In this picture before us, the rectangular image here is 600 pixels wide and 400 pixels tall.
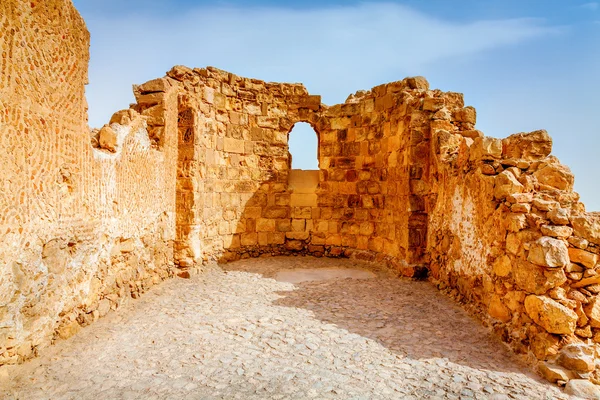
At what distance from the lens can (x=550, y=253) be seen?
3748 mm

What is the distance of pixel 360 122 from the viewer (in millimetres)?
8859

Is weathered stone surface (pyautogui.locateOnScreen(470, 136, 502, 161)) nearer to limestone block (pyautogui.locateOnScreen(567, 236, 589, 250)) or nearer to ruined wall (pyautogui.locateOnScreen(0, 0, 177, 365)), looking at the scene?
limestone block (pyautogui.locateOnScreen(567, 236, 589, 250))

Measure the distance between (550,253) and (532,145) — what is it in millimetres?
1590

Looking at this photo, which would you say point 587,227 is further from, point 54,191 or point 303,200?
point 303,200

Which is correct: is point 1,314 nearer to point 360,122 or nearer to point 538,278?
point 538,278

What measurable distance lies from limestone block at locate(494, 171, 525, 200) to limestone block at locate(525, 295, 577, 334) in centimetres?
120

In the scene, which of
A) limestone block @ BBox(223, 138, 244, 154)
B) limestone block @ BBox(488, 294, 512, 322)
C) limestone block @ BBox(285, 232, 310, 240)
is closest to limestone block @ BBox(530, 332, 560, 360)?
limestone block @ BBox(488, 294, 512, 322)

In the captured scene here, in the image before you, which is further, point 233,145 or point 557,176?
point 233,145

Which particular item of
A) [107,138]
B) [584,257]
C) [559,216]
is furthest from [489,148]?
[107,138]

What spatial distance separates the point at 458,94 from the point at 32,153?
670 centimetres

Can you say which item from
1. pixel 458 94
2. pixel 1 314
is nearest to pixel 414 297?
pixel 458 94

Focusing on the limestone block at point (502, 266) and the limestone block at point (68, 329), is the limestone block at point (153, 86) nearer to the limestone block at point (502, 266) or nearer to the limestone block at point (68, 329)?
the limestone block at point (68, 329)

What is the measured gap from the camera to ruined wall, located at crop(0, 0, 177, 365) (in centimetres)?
322

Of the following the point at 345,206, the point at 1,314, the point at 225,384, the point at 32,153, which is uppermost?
the point at 32,153
